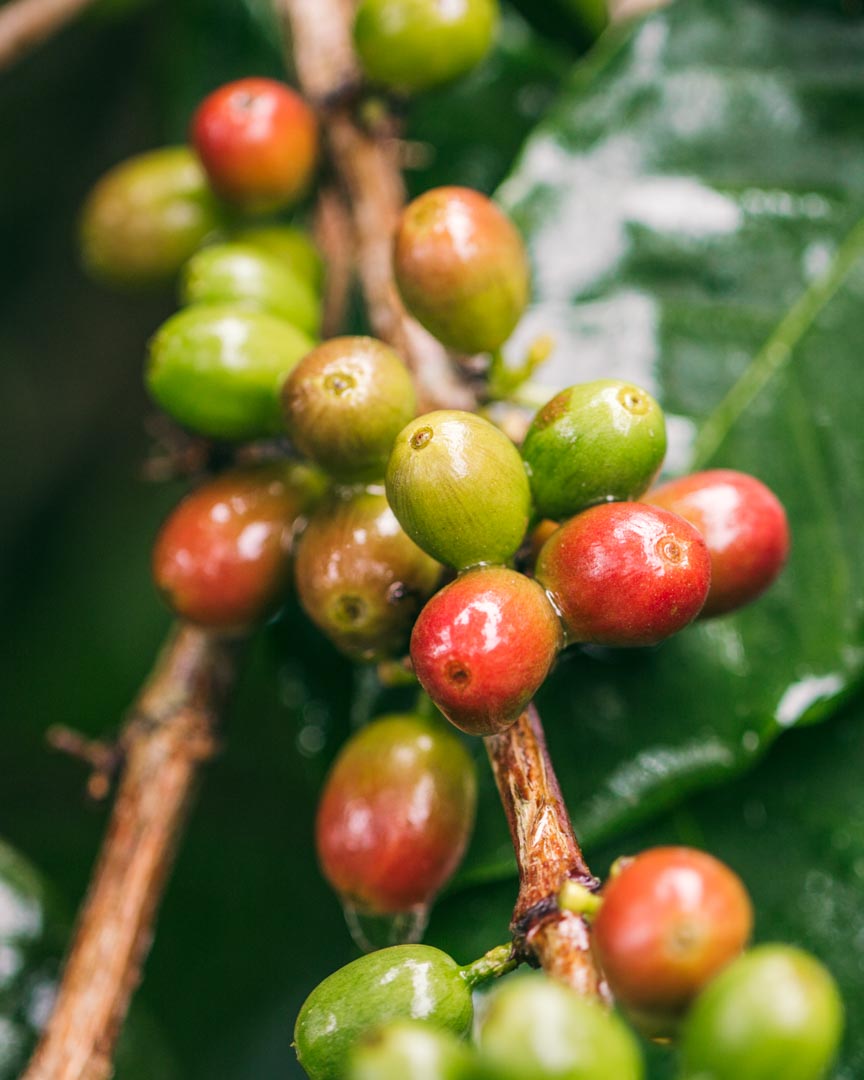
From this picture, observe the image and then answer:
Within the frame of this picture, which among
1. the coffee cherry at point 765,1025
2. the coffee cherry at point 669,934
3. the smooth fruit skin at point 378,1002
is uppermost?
the coffee cherry at point 765,1025

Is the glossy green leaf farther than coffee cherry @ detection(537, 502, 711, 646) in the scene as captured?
Yes

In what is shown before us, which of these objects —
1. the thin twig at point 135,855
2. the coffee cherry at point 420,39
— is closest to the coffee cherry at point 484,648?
the thin twig at point 135,855

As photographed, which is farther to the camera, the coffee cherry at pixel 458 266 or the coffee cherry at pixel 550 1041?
the coffee cherry at pixel 458 266

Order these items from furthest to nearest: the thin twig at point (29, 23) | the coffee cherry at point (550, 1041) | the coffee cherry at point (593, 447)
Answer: the thin twig at point (29, 23) → the coffee cherry at point (593, 447) → the coffee cherry at point (550, 1041)

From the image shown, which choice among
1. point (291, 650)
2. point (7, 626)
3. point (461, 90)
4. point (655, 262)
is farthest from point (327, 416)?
point (7, 626)

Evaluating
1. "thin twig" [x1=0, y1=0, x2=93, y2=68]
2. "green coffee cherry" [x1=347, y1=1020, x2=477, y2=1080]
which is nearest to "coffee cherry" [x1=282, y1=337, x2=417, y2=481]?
"green coffee cherry" [x1=347, y1=1020, x2=477, y2=1080]

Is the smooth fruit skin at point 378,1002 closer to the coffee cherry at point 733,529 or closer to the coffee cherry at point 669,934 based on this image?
the coffee cherry at point 669,934

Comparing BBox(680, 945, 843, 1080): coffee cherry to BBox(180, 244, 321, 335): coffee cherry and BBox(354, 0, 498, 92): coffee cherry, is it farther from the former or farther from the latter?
BBox(354, 0, 498, 92): coffee cherry
